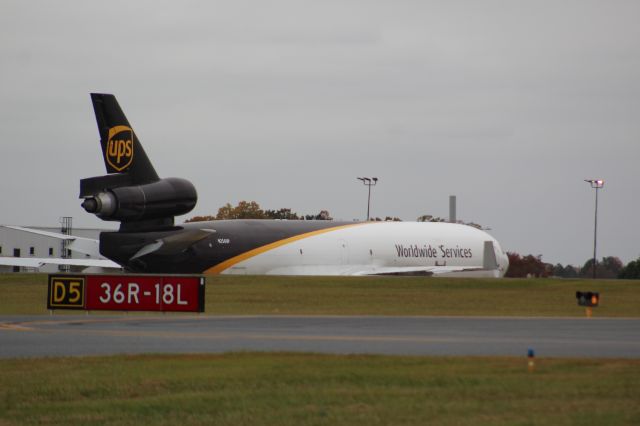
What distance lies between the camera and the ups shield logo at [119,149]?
54.7 metres

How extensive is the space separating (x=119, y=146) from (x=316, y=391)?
38323 mm

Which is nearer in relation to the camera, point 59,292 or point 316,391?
point 316,391

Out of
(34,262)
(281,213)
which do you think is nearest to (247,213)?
(281,213)

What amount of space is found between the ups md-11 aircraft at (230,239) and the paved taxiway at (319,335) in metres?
17.7

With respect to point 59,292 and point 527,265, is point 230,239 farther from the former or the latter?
point 527,265

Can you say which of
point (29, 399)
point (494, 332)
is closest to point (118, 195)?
point (494, 332)

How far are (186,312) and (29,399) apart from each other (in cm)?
2168

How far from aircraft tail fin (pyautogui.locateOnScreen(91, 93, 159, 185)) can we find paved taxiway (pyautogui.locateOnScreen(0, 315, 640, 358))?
17933mm

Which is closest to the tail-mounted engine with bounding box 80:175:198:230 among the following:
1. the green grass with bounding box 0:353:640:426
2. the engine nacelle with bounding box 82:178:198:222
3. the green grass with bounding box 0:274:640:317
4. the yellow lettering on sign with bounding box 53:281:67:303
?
the engine nacelle with bounding box 82:178:198:222

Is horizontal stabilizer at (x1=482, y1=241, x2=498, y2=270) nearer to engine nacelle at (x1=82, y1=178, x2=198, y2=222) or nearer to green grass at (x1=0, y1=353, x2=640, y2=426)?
engine nacelle at (x1=82, y1=178, x2=198, y2=222)

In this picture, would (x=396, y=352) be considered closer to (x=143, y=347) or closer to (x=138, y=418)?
(x=143, y=347)

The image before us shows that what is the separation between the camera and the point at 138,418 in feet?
54.0

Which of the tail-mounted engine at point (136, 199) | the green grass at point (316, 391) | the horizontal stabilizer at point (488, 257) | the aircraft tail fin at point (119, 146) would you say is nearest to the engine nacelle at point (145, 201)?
the tail-mounted engine at point (136, 199)

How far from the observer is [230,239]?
64562 mm
